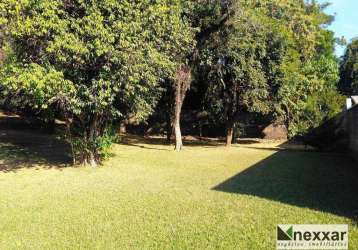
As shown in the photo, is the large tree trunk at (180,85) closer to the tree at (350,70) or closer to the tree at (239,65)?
the tree at (239,65)

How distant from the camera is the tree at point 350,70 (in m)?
42.4

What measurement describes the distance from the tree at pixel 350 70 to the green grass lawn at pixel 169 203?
32.4 m

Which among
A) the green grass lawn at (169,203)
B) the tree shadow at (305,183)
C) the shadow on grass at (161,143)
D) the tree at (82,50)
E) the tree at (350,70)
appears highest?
the tree at (350,70)

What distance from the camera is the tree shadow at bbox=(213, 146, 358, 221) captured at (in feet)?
24.6

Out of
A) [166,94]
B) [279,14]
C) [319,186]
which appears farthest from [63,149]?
[279,14]

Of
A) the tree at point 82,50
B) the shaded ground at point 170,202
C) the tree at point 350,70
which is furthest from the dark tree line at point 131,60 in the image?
the tree at point 350,70

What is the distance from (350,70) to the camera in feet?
143

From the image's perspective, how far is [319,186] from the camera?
909cm

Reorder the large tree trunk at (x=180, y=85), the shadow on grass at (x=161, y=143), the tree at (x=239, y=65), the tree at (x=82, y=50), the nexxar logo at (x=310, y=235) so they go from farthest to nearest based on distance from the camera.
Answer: the shadow on grass at (x=161, y=143) < the large tree trunk at (x=180, y=85) < the tree at (x=239, y=65) < the tree at (x=82, y=50) < the nexxar logo at (x=310, y=235)

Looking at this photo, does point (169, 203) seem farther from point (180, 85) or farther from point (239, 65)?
point (239, 65)

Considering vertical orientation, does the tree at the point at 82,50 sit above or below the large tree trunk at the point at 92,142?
above

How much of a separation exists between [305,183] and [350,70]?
38383 mm

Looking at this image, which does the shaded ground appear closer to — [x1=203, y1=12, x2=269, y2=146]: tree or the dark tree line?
the dark tree line

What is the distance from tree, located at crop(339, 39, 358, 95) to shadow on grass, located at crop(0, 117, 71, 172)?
107ft
